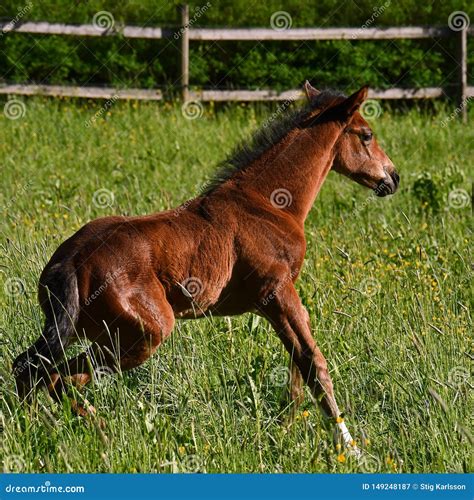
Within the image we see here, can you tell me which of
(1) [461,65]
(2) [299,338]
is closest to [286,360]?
(2) [299,338]

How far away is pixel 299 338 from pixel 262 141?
127 centimetres

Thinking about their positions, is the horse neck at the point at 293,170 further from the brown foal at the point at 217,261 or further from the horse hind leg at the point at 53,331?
the horse hind leg at the point at 53,331

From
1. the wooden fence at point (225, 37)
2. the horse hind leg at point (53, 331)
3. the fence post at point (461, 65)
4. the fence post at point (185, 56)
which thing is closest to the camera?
the horse hind leg at point (53, 331)

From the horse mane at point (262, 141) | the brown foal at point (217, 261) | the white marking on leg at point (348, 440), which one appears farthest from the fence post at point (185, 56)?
the white marking on leg at point (348, 440)

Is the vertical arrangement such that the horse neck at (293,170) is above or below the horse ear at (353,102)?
below

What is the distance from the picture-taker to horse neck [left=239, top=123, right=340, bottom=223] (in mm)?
6090

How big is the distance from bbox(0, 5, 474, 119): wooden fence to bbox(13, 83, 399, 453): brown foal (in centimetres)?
851

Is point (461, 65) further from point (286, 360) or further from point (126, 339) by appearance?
point (126, 339)

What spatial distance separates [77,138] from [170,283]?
7906 mm

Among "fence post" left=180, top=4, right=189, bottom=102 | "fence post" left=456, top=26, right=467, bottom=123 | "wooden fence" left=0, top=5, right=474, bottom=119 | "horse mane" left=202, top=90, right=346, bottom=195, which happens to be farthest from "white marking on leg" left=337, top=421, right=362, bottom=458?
"fence post" left=456, top=26, right=467, bottom=123

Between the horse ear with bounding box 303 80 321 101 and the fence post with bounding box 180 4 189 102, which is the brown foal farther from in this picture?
the fence post with bounding box 180 4 189 102

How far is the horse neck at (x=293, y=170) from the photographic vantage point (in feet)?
20.0

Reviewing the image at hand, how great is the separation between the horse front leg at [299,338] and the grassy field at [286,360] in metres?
0.15

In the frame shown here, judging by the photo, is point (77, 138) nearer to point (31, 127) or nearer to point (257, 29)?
point (31, 127)
